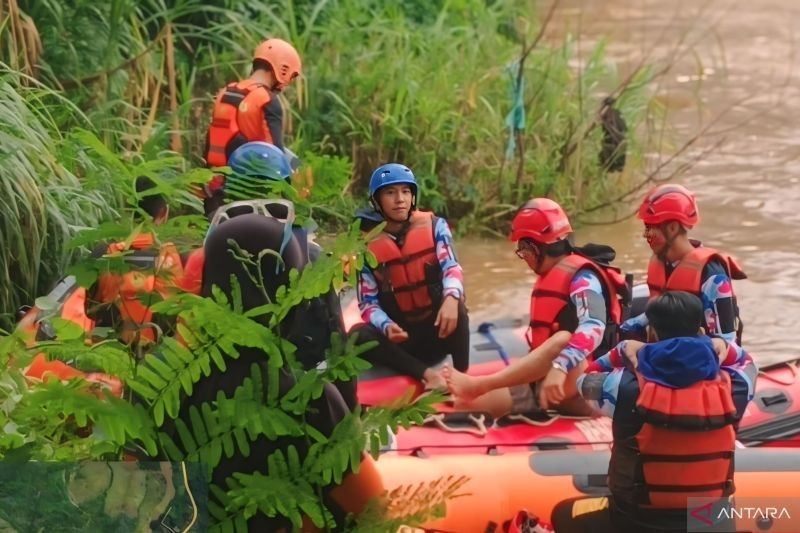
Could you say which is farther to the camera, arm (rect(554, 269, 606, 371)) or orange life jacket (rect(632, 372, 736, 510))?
arm (rect(554, 269, 606, 371))

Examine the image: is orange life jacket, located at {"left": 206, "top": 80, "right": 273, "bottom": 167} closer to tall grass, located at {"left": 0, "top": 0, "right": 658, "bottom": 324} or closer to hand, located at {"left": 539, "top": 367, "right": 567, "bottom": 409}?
tall grass, located at {"left": 0, "top": 0, "right": 658, "bottom": 324}

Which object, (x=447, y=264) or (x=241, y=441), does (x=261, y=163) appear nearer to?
(x=241, y=441)

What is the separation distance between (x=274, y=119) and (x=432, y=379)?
2.25 metres

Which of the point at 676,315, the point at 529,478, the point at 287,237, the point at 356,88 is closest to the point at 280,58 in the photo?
the point at 356,88

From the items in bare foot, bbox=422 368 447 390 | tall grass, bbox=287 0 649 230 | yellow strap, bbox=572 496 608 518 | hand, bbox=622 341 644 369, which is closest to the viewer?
hand, bbox=622 341 644 369

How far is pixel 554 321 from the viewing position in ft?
16.4

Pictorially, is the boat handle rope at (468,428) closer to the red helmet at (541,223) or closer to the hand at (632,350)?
the red helmet at (541,223)

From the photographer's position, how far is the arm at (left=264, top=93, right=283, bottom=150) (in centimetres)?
700

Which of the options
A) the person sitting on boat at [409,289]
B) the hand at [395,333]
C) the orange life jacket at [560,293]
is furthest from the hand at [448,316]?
the orange life jacket at [560,293]

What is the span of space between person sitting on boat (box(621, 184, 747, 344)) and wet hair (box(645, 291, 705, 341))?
0.76m

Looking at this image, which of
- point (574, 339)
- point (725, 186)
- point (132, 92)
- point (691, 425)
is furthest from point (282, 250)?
point (725, 186)

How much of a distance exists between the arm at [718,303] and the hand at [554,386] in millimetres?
519

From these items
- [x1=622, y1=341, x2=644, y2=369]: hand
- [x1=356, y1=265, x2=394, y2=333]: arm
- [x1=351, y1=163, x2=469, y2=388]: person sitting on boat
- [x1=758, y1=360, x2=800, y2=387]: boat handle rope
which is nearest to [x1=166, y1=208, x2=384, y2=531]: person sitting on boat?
[x1=622, y1=341, x2=644, y2=369]: hand

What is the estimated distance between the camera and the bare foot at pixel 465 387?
504 cm
